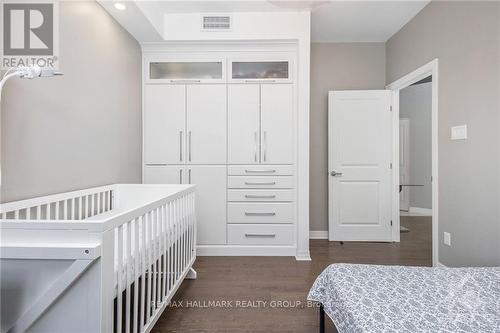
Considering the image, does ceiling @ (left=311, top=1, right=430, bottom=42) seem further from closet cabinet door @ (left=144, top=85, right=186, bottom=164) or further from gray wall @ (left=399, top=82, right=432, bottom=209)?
gray wall @ (left=399, top=82, right=432, bottom=209)

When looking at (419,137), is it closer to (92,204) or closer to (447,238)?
(447,238)

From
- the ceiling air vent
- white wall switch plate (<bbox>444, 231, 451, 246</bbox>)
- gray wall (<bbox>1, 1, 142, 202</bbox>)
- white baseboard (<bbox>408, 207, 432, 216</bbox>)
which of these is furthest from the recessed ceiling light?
white baseboard (<bbox>408, 207, 432, 216</bbox>)

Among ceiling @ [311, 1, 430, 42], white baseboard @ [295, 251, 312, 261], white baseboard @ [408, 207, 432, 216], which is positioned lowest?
white baseboard @ [295, 251, 312, 261]

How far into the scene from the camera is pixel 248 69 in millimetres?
2824

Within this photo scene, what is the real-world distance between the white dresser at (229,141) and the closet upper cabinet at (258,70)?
11 mm

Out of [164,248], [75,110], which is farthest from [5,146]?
[164,248]

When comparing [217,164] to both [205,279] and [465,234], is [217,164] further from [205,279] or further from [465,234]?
[465,234]

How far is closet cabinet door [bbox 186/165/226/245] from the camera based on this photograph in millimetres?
2818

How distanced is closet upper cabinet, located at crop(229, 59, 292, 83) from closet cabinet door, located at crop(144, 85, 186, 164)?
63 cm

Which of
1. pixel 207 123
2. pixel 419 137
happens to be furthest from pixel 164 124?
pixel 419 137

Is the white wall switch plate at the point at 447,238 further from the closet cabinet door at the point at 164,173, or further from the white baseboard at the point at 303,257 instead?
the closet cabinet door at the point at 164,173

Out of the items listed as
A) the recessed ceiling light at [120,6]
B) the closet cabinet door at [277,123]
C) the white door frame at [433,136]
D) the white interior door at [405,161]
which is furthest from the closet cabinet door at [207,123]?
the white interior door at [405,161]

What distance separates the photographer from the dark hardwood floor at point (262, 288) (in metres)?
1.61

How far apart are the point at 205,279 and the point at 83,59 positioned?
79.4 inches
